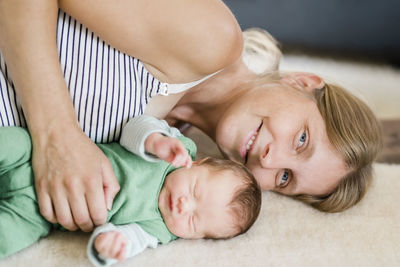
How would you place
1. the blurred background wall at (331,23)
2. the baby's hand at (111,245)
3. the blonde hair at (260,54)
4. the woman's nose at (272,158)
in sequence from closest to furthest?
the baby's hand at (111,245)
the woman's nose at (272,158)
the blonde hair at (260,54)
the blurred background wall at (331,23)

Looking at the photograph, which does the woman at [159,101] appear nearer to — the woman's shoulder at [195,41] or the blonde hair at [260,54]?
the woman's shoulder at [195,41]

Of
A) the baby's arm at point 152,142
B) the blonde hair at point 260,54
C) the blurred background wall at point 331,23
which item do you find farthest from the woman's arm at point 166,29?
the blurred background wall at point 331,23

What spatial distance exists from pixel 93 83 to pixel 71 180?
240 mm

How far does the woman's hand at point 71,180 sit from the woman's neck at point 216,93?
1.48 ft

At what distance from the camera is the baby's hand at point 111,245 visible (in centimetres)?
87

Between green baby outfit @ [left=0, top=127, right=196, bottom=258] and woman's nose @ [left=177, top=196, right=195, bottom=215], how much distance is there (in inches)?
2.0

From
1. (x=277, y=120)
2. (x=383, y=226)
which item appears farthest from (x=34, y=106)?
(x=383, y=226)

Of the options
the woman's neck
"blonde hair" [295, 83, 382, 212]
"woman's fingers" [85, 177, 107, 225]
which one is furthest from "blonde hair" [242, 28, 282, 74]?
"woman's fingers" [85, 177, 107, 225]

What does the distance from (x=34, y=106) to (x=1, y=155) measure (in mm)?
111

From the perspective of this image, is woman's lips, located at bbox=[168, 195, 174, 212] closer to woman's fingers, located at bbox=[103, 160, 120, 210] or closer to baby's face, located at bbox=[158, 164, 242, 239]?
baby's face, located at bbox=[158, 164, 242, 239]

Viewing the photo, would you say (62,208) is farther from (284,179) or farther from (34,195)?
(284,179)

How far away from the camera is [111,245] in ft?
2.86

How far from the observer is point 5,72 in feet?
3.39

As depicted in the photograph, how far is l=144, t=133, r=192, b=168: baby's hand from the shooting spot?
0.91 meters
